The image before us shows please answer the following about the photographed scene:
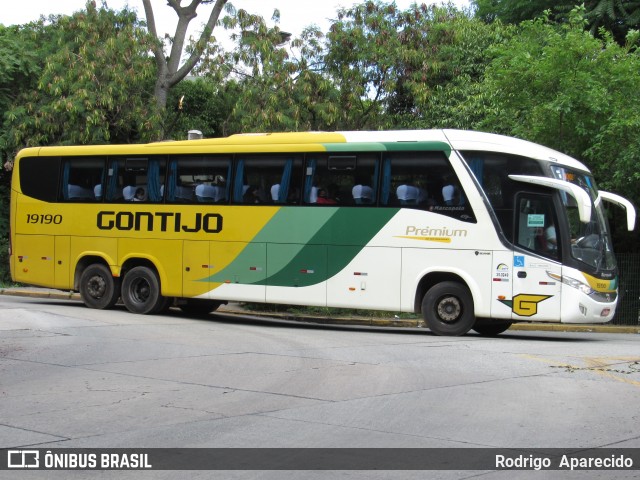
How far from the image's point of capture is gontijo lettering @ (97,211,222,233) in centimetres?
1900

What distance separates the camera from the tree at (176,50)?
30641mm

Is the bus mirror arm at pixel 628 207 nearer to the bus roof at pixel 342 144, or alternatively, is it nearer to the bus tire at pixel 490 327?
the bus roof at pixel 342 144

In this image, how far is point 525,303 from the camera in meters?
16.0

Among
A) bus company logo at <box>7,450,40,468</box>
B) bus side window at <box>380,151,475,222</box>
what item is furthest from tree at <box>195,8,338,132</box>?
bus company logo at <box>7,450,40,468</box>

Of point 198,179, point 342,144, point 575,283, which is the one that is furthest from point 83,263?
point 575,283

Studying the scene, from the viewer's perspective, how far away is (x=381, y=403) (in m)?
9.16

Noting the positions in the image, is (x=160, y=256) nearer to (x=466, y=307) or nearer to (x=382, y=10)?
(x=466, y=307)

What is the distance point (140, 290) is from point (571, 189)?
9.73 m

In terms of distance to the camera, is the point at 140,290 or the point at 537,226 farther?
the point at 140,290

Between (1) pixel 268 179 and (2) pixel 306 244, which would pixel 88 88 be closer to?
(1) pixel 268 179

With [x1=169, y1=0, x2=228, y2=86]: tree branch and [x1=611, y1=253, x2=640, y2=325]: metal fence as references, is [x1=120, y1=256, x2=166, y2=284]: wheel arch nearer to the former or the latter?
[x1=169, y1=0, x2=228, y2=86]: tree branch

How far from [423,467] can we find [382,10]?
2451 centimetres

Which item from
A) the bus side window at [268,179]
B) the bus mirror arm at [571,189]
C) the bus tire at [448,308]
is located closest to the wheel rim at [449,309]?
the bus tire at [448,308]

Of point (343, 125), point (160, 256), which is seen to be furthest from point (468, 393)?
point (343, 125)
